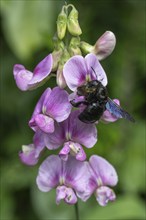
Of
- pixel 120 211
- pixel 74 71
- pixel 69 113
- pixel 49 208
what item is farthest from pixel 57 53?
pixel 49 208

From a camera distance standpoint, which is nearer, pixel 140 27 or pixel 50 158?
pixel 50 158

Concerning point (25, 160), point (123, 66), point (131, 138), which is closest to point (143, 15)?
point (123, 66)

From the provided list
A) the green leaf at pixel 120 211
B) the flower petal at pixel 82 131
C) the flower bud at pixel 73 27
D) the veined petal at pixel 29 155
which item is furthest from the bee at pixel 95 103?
the green leaf at pixel 120 211

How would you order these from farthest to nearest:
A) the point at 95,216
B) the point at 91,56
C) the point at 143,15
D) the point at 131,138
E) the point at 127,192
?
the point at 143,15 < the point at 131,138 < the point at 127,192 < the point at 95,216 < the point at 91,56

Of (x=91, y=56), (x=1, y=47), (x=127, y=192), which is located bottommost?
(x=127, y=192)

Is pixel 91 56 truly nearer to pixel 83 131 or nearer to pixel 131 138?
pixel 83 131

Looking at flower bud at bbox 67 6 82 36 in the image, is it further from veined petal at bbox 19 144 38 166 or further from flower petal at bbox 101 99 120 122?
veined petal at bbox 19 144 38 166

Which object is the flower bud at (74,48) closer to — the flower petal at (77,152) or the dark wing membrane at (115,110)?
the dark wing membrane at (115,110)
